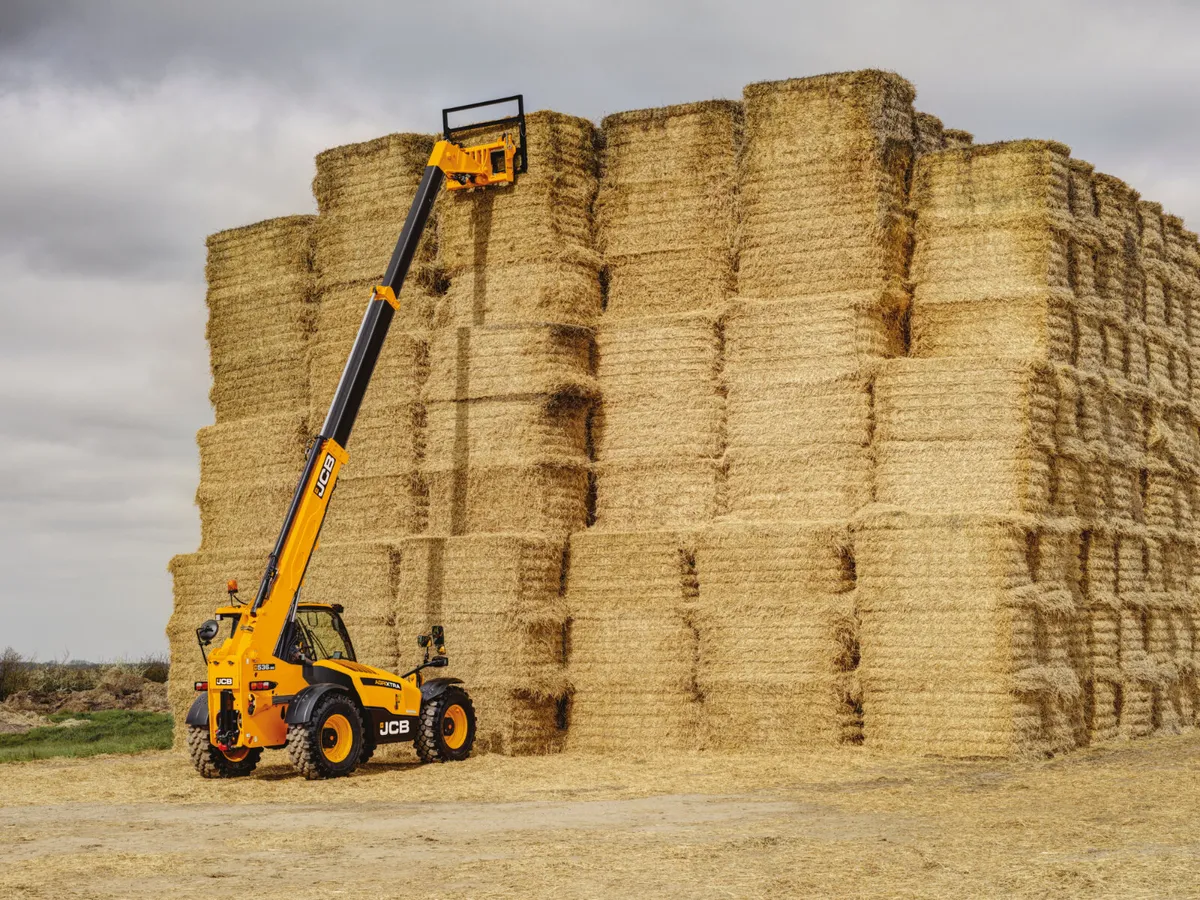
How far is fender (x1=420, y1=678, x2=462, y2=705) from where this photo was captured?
16.0 metres

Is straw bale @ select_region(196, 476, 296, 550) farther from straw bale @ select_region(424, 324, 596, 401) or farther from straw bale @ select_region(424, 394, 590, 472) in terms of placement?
straw bale @ select_region(424, 324, 596, 401)

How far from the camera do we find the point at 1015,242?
1644 centimetres

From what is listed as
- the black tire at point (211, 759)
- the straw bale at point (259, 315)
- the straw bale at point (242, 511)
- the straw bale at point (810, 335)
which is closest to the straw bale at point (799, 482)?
the straw bale at point (810, 335)

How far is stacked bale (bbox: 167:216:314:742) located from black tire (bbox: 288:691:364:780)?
4621 mm

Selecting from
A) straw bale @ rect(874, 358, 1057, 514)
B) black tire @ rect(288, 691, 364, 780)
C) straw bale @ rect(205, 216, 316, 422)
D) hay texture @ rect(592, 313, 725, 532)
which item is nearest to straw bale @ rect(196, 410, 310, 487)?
straw bale @ rect(205, 216, 316, 422)

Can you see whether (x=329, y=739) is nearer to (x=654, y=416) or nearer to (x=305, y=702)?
(x=305, y=702)

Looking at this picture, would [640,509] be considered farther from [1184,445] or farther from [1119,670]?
[1184,445]

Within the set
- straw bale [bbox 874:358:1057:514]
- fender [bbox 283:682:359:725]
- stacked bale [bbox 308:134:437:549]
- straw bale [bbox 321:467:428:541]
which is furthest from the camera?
stacked bale [bbox 308:134:437:549]

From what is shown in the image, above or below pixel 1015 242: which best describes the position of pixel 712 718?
below

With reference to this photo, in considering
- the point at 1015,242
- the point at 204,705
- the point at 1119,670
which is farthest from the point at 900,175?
the point at 204,705

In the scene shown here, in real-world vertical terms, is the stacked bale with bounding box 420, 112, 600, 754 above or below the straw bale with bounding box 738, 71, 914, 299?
below

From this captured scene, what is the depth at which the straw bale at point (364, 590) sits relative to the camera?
1759 cm

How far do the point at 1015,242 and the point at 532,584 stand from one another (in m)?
6.46

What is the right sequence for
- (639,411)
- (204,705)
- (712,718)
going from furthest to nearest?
(639,411), (712,718), (204,705)
